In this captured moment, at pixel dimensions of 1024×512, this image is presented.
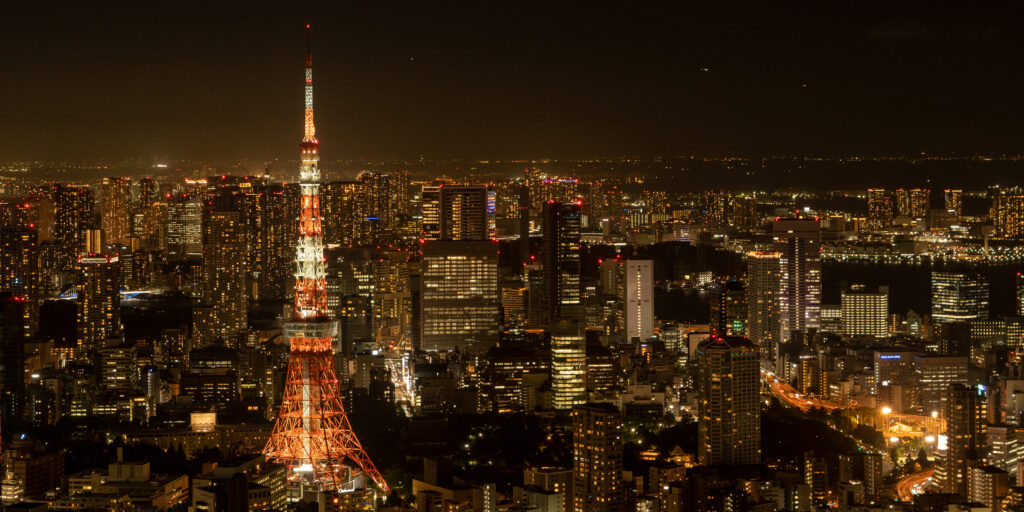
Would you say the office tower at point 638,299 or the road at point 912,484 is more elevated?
the office tower at point 638,299

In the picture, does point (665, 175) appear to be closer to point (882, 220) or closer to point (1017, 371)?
point (1017, 371)

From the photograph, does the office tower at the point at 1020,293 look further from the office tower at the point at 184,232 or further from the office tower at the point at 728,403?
the office tower at the point at 184,232

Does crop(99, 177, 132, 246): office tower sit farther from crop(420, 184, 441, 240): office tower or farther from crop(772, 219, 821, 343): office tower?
crop(772, 219, 821, 343): office tower

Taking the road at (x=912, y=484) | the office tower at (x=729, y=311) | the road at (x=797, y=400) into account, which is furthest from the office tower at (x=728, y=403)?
the office tower at (x=729, y=311)

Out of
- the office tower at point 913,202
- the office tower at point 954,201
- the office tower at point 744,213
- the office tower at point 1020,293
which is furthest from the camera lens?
the office tower at point 744,213

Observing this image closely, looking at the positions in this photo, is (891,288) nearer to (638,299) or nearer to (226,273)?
(638,299)

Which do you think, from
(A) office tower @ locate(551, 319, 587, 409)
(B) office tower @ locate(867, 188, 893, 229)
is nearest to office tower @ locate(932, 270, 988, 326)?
(B) office tower @ locate(867, 188, 893, 229)

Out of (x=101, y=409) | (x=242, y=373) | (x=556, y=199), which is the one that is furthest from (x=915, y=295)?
(x=101, y=409)
